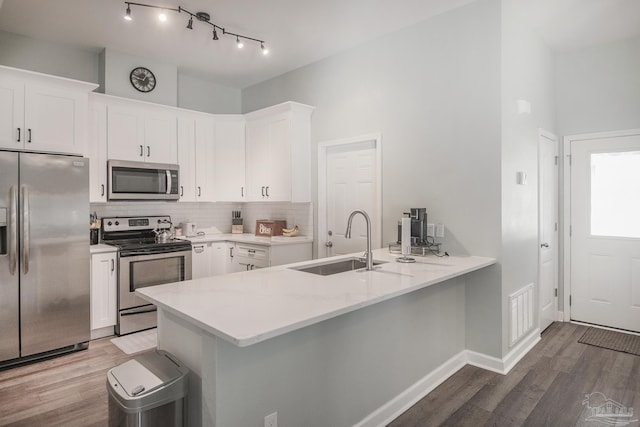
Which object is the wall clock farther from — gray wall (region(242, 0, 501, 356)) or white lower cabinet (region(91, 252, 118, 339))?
gray wall (region(242, 0, 501, 356))

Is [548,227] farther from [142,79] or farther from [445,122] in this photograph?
[142,79]

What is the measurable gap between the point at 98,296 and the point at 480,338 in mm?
3537

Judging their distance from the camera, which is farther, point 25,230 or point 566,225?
point 566,225

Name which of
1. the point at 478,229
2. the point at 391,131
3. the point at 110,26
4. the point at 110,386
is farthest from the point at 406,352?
the point at 110,26

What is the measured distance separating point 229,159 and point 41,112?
2.12 m

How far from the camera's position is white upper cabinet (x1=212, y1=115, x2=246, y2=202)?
16.7 feet

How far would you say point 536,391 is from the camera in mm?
2797

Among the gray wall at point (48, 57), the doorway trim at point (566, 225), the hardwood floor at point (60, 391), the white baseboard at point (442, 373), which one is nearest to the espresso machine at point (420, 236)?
the white baseboard at point (442, 373)

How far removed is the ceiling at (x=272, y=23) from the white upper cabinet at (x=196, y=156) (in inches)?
29.5

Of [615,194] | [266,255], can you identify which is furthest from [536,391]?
[266,255]

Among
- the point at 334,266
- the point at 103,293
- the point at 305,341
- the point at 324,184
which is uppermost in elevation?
the point at 324,184

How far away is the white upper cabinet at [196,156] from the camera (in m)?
4.76

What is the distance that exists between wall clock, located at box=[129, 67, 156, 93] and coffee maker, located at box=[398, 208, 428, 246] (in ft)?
11.1

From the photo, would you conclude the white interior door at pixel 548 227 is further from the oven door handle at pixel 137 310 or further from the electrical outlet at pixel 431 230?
the oven door handle at pixel 137 310
